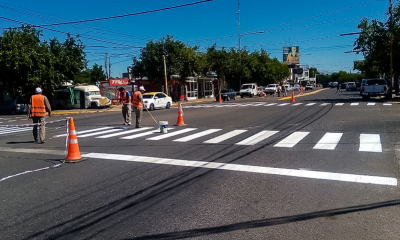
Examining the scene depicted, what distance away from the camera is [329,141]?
11.1 meters

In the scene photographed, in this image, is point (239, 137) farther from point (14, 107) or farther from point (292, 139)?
point (14, 107)

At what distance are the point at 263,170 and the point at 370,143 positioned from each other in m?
4.44

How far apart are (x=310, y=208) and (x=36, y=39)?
3582 cm

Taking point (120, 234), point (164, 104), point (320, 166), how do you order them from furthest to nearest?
point (164, 104) → point (320, 166) → point (120, 234)

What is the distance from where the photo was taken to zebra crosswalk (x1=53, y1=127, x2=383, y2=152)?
417 inches

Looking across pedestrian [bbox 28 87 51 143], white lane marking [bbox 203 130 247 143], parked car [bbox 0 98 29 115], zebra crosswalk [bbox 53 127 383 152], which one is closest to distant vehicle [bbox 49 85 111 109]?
parked car [bbox 0 98 29 115]

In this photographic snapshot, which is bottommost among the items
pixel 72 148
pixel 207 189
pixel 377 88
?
pixel 207 189

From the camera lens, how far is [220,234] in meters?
4.52

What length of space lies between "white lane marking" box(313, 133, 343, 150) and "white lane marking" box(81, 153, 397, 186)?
293 cm

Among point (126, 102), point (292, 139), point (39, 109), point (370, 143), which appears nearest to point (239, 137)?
point (292, 139)

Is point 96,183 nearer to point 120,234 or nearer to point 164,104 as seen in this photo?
point 120,234

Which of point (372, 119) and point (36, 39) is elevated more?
point (36, 39)

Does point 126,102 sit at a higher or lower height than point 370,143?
higher

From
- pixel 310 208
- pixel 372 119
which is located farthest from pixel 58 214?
pixel 372 119
